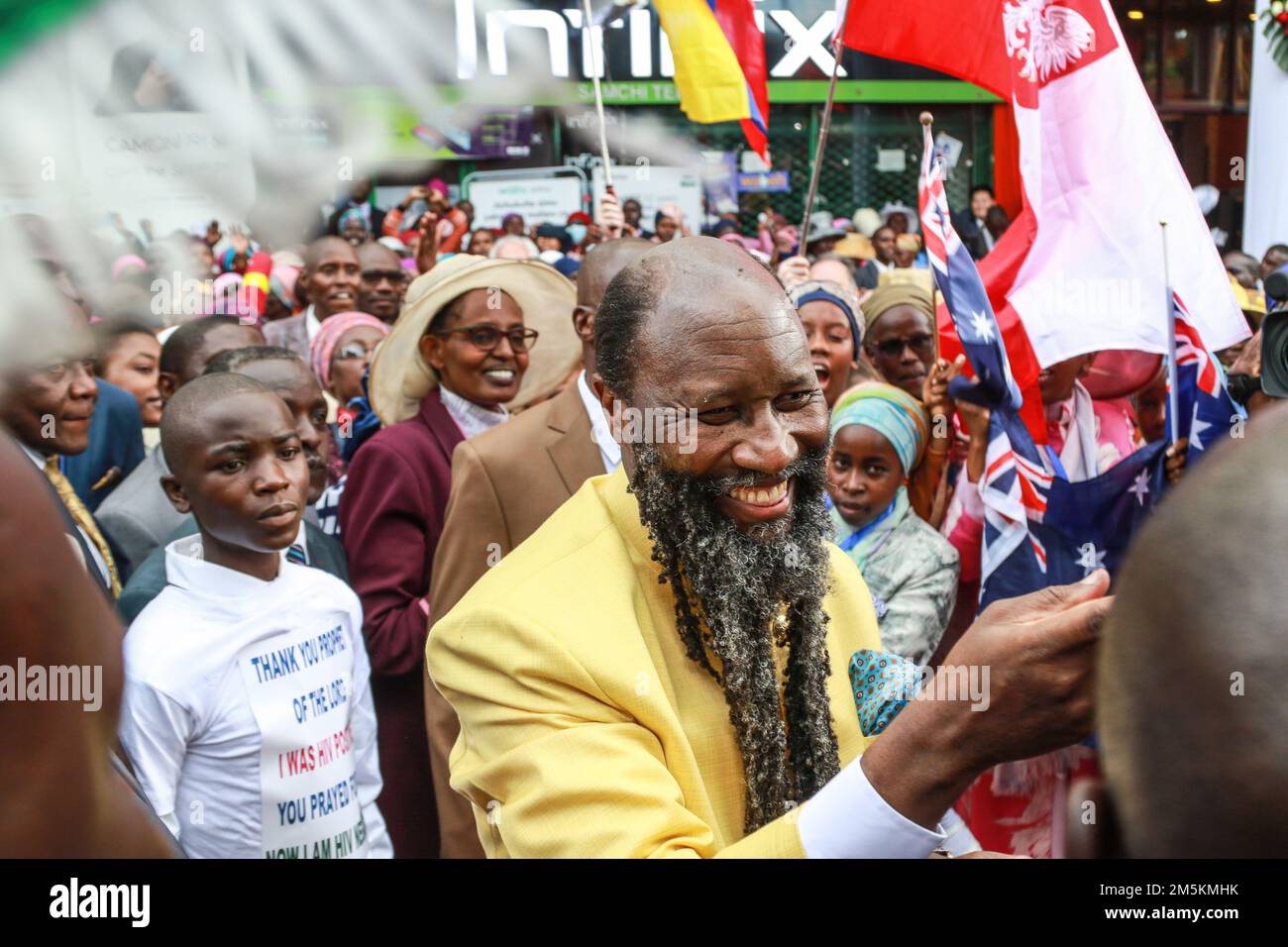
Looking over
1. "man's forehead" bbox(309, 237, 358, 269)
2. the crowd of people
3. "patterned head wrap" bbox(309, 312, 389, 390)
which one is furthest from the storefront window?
"patterned head wrap" bbox(309, 312, 389, 390)

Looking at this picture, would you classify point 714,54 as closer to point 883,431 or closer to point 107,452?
point 883,431

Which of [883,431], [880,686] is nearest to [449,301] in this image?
[883,431]

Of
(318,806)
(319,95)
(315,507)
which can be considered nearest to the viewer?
(318,806)

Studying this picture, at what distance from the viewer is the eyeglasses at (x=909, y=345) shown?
5.15m

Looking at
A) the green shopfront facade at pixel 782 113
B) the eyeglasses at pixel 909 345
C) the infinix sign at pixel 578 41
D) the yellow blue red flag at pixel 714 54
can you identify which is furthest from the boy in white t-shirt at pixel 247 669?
the green shopfront facade at pixel 782 113

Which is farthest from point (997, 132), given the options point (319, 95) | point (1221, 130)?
point (319, 95)

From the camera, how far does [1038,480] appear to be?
3.61m

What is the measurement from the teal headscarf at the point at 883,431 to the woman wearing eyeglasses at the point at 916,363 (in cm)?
11

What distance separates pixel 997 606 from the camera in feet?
4.72

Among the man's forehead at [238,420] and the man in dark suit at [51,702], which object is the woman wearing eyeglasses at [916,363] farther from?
the man in dark suit at [51,702]

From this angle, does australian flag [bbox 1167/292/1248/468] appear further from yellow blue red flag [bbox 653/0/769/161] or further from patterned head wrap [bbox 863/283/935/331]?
yellow blue red flag [bbox 653/0/769/161]

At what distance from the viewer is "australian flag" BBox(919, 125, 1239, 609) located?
3547 mm

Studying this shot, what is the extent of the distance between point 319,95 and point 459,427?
42.0ft
